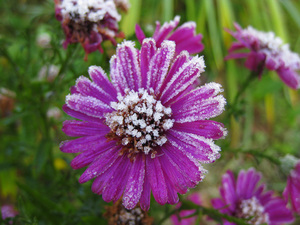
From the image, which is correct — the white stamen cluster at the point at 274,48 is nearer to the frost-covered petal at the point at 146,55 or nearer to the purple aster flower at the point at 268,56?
the purple aster flower at the point at 268,56

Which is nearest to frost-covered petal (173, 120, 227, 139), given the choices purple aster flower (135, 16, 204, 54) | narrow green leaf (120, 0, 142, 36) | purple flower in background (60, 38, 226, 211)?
purple flower in background (60, 38, 226, 211)

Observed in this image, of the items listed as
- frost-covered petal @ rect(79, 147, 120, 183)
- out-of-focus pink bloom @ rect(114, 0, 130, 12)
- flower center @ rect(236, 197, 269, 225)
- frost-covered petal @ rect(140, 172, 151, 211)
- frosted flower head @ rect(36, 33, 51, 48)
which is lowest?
flower center @ rect(236, 197, 269, 225)

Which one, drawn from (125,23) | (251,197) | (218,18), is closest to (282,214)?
(251,197)

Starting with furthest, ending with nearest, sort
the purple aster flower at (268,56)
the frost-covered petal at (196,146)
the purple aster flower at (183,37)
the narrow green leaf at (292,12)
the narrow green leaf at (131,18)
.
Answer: the narrow green leaf at (292,12) < the narrow green leaf at (131,18) < the purple aster flower at (268,56) < the purple aster flower at (183,37) < the frost-covered petal at (196,146)

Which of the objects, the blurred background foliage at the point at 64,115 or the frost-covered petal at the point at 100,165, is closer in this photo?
the frost-covered petal at the point at 100,165

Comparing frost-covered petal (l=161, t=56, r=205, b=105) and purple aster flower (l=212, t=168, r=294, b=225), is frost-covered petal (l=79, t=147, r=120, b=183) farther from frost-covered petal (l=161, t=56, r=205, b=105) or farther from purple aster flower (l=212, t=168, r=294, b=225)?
purple aster flower (l=212, t=168, r=294, b=225)

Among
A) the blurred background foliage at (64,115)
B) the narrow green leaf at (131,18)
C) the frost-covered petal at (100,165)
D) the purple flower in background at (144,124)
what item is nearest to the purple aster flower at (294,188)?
the blurred background foliage at (64,115)
